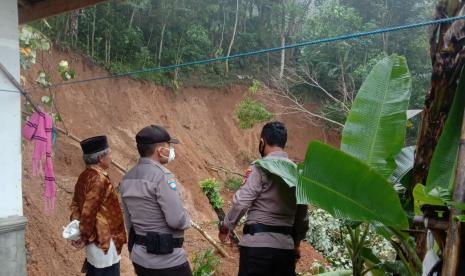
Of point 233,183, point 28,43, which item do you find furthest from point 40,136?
point 233,183

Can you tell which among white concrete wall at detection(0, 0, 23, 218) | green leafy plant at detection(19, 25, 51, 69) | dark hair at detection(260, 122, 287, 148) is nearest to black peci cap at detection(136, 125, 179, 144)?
dark hair at detection(260, 122, 287, 148)

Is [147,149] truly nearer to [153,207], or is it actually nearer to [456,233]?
[153,207]

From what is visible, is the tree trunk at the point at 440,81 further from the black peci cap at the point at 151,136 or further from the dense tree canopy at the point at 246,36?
the dense tree canopy at the point at 246,36

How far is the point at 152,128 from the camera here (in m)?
2.68

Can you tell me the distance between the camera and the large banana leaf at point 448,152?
1.84 metres

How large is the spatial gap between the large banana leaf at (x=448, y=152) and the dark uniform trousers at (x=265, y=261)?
1.12m

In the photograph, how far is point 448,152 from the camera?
1.88 m

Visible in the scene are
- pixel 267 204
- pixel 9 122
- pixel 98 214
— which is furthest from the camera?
pixel 9 122

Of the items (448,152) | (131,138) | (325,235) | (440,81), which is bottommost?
(325,235)

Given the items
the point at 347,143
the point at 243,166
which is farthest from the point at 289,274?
the point at 243,166

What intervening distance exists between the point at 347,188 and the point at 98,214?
1.94 m

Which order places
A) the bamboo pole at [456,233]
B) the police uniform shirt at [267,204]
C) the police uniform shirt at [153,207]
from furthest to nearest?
the police uniform shirt at [267,204] → the police uniform shirt at [153,207] → the bamboo pole at [456,233]

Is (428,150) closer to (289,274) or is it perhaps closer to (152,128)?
(289,274)

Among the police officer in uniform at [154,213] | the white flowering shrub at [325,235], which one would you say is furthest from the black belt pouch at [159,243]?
the white flowering shrub at [325,235]
